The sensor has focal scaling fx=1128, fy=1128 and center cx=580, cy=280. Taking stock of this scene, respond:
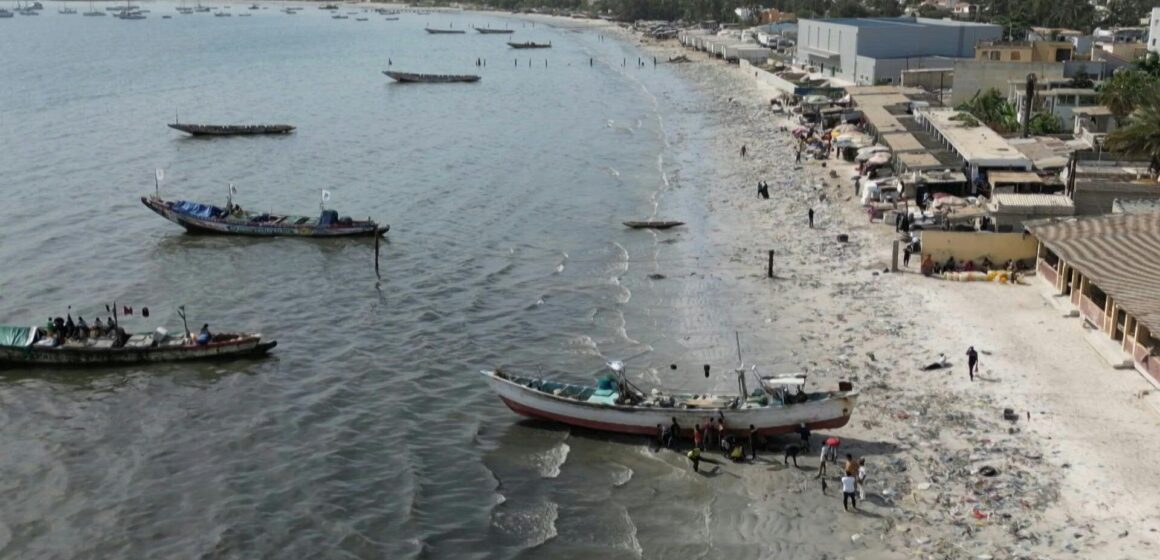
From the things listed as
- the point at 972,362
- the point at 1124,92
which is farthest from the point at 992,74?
the point at 972,362

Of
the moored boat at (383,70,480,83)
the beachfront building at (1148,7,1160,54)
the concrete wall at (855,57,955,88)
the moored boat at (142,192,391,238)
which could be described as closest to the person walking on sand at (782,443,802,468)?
the moored boat at (142,192,391,238)

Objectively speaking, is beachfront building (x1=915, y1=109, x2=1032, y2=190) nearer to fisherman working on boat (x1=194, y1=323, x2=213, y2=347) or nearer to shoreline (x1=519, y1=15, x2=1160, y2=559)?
shoreline (x1=519, y1=15, x2=1160, y2=559)

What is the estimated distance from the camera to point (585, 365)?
4038 cm

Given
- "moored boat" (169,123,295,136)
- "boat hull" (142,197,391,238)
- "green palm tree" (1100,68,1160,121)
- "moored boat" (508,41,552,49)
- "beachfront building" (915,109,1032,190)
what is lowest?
"boat hull" (142,197,391,238)

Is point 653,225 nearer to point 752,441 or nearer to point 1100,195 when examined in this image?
point 1100,195

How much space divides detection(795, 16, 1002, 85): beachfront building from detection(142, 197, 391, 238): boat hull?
63019 mm

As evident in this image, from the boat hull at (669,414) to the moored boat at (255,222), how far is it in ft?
86.9

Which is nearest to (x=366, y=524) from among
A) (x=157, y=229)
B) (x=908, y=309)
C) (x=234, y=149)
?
(x=908, y=309)

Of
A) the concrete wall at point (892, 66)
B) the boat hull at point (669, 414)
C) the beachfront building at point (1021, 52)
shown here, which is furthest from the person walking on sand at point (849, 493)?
the concrete wall at point (892, 66)

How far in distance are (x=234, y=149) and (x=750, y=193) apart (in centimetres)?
4619

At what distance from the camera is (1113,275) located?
3641 centimetres

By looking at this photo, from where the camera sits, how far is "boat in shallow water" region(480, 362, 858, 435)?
32.3 m

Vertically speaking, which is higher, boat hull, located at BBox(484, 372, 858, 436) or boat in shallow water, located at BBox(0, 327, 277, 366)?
boat hull, located at BBox(484, 372, 858, 436)

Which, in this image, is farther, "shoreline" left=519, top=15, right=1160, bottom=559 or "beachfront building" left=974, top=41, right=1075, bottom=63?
"beachfront building" left=974, top=41, right=1075, bottom=63
